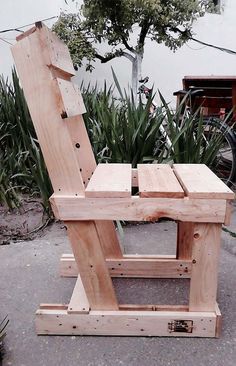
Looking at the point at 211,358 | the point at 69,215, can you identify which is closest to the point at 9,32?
the point at 69,215

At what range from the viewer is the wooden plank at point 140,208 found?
97cm

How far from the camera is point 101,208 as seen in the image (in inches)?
38.6

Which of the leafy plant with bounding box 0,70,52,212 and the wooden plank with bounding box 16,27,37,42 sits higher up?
the wooden plank with bounding box 16,27,37,42

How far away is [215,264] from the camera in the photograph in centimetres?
104

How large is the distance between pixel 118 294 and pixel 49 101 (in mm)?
796

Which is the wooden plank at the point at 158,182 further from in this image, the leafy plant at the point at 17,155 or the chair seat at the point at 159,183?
the leafy plant at the point at 17,155

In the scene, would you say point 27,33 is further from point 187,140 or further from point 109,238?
point 187,140

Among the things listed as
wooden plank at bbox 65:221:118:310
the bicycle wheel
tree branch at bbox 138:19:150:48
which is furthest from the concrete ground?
tree branch at bbox 138:19:150:48

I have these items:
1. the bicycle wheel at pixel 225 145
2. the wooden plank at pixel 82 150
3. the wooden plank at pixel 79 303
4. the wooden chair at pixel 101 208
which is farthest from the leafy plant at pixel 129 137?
the wooden plank at pixel 79 303

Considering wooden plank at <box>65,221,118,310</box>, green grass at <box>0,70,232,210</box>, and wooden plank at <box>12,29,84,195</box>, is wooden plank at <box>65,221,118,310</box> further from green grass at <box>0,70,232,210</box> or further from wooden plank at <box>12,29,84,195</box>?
green grass at <box>0,70,232,210</box>

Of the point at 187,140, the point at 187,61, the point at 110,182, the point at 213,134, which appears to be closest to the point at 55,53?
the point at 110,182

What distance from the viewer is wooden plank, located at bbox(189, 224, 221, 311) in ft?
3.30

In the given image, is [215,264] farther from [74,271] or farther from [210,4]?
[210,4]

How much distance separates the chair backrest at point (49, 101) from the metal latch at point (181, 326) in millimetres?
512
